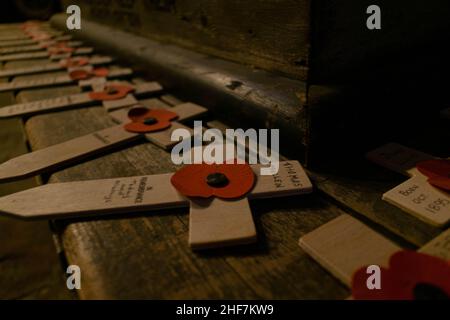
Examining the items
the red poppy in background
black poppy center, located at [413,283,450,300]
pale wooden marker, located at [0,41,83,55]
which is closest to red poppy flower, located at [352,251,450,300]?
black poppy center, located at [413,283,450,300]

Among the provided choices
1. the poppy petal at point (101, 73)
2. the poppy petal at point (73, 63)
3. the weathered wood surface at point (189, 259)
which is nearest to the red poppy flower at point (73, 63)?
the poppy petal at point (73, 63)

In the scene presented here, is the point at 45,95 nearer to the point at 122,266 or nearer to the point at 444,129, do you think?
the point at 122,266

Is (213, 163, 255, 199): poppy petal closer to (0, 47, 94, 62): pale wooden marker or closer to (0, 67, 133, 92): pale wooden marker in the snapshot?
(0, 67, 133, 92): pale wooden marker

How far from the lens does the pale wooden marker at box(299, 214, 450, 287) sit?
1.73 ft

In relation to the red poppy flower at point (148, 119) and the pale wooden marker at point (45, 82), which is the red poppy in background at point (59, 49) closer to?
the pale wooden marker at point (45, 82)

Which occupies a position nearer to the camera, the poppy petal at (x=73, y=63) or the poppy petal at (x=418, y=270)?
the poppy petal at (x=418, y=270)

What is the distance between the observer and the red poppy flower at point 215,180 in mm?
696

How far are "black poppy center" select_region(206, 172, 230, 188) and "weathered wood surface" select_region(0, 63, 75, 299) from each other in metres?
1.16

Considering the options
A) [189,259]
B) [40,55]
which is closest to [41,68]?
[40,55]

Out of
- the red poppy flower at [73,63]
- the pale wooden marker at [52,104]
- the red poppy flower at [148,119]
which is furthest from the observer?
the red poppy flower at [73,63]

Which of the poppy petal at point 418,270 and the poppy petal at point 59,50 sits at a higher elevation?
the poppy petal at point 59,50

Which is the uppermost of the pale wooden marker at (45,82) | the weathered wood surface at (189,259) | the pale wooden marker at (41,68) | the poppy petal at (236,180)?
the pale wooden marker at (41,68)

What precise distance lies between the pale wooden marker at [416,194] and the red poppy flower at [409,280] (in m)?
0.15
